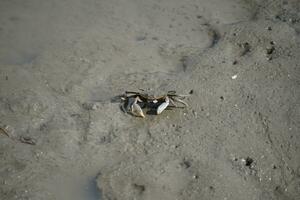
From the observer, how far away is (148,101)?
4227 mm

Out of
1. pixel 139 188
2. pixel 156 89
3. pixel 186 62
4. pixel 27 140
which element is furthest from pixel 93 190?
pixel 186 62

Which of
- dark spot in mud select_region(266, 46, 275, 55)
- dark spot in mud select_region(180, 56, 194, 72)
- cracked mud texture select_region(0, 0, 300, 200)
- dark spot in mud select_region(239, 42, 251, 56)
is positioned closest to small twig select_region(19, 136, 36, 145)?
cracked mud texture select_region(0, 0, 300, 200)

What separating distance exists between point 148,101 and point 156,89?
29 cm

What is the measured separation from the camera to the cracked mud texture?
3.58 meters

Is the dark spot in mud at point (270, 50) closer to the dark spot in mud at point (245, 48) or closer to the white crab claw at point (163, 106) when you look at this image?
the dark spot in mud at point (245, 48)

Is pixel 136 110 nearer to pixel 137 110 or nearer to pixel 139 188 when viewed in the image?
pixel 137 110

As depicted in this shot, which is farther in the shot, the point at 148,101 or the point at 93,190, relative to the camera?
the point at 148,101

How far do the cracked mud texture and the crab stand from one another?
11 centimetres

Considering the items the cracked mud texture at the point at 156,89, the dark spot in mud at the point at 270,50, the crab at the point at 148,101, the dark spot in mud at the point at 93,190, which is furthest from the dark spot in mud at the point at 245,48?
the dark spot in mud at the point at 93,190

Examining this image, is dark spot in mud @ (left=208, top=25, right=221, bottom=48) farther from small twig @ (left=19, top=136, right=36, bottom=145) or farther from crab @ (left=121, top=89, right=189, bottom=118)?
small twig @ (left=19, top=136, right=36, bottom=145)

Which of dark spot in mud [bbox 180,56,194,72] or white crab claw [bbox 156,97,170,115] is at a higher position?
dark spot in mud [bbox 180,56,194,72]

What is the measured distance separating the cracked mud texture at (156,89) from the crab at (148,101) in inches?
4.2

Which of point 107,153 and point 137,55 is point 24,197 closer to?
point 107,153

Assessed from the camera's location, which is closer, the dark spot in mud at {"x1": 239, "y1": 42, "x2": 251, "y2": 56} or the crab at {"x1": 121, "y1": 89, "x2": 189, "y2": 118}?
the crab at {"x1": 121, "y1": 89, "x2": 189, "y2": 118}
